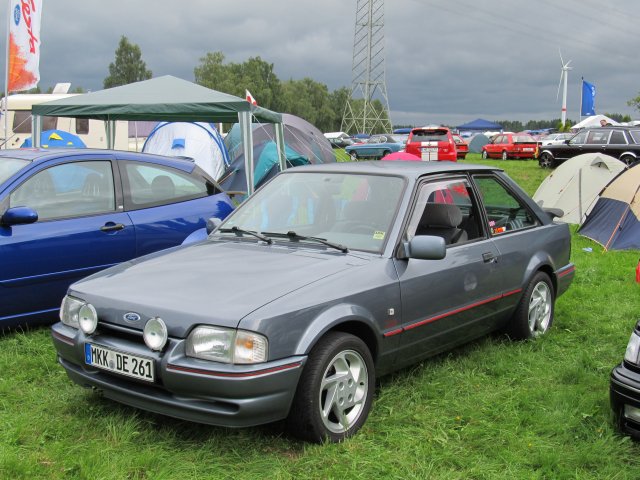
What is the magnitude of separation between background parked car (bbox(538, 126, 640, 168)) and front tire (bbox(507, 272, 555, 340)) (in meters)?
16.9

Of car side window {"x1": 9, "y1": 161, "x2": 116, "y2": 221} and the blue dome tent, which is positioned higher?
the blue dome tent

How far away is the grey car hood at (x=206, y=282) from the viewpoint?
10.4 ft

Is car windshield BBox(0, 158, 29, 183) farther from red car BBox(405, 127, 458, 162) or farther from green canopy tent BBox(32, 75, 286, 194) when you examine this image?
red car BBox(405, 127, 458, 162)

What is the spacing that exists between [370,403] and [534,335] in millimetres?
2238

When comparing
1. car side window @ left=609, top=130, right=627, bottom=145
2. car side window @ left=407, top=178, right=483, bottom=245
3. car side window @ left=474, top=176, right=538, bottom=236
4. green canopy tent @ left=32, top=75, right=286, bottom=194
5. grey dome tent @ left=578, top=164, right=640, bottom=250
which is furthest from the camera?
car side window @ left=609, top=130, right=627, bottom=145

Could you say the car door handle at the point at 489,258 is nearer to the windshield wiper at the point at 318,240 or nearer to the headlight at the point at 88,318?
the windshield wiper at the point at 318,240

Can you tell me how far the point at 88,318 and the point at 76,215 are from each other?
86.8 inches

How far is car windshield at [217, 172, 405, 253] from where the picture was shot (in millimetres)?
4121

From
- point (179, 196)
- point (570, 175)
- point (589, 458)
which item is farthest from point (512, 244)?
point (570, 175)

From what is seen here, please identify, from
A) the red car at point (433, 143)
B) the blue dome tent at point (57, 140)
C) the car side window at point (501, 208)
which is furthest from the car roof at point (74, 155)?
the red car at point (433, 143)

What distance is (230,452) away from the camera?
11.0 ft

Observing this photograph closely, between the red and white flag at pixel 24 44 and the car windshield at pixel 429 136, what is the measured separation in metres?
13.7

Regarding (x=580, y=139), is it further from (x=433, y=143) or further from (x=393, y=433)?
(x=393, y=433)

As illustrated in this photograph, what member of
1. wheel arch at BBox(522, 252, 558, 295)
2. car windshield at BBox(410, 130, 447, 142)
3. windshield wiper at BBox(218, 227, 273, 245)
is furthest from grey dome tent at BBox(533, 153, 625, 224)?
car windshield at BBox(410, 130, 447, 142)
